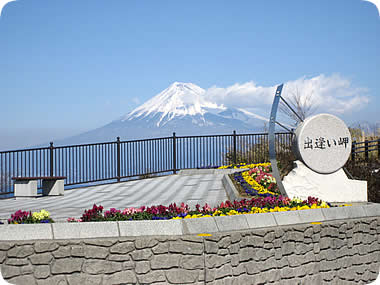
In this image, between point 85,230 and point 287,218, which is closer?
point 85,230

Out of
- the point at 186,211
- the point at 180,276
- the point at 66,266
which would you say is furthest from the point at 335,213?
the point at 66,266

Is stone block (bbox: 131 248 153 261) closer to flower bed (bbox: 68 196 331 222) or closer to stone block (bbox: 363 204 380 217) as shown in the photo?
flower bed (bbox: 68 196 331 222)

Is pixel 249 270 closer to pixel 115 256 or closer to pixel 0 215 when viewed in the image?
pixel 115 256

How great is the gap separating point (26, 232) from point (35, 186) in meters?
7.45

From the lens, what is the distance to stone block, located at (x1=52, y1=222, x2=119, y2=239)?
5.16 metres

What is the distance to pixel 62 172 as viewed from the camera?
14172 millimetres

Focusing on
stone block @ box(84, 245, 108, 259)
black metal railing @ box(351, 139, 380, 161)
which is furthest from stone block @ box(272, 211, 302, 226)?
black metal railing @ box(351, 139, 380, 161)

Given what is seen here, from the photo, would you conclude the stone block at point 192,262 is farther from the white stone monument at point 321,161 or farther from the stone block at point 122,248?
the white stone monument at point 321,161

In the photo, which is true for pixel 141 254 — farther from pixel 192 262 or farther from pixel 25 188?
pixel 25 188

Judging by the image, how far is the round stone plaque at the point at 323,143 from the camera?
838cm

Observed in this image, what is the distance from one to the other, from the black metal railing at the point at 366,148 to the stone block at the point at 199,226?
13724 millimetres

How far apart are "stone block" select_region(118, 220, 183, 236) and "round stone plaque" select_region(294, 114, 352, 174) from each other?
3952 mm

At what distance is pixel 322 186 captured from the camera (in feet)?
28.4

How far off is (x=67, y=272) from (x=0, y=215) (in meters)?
4.32
